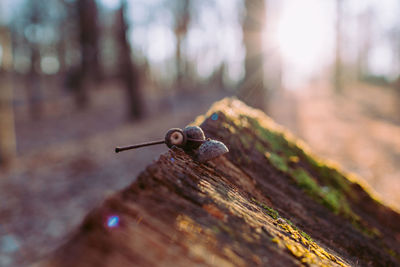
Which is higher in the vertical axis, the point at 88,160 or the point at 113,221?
the point at 113,221

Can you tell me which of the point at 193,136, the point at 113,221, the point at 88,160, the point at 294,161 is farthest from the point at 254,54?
the point at 113,221

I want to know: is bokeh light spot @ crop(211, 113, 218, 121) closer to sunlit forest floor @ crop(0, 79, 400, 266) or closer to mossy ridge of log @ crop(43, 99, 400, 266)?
Result: mossy ridge of log @ crop(43, 99, 400, 266)

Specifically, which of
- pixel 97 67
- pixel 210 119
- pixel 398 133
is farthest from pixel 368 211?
pixel 97 67

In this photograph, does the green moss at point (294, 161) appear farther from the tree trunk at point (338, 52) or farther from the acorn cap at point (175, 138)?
the tree trunk at point (338, 52)

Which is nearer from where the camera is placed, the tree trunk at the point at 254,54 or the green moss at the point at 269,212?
the green moss at the point at 269,212

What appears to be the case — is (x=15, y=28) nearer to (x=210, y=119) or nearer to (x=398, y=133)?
(x=210, y=119)

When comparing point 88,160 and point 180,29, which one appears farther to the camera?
point 180,29

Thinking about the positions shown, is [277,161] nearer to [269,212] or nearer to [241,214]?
[269,212]

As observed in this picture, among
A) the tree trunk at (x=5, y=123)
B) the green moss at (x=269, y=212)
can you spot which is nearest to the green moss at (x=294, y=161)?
the green moss at (x=269, y=212)
